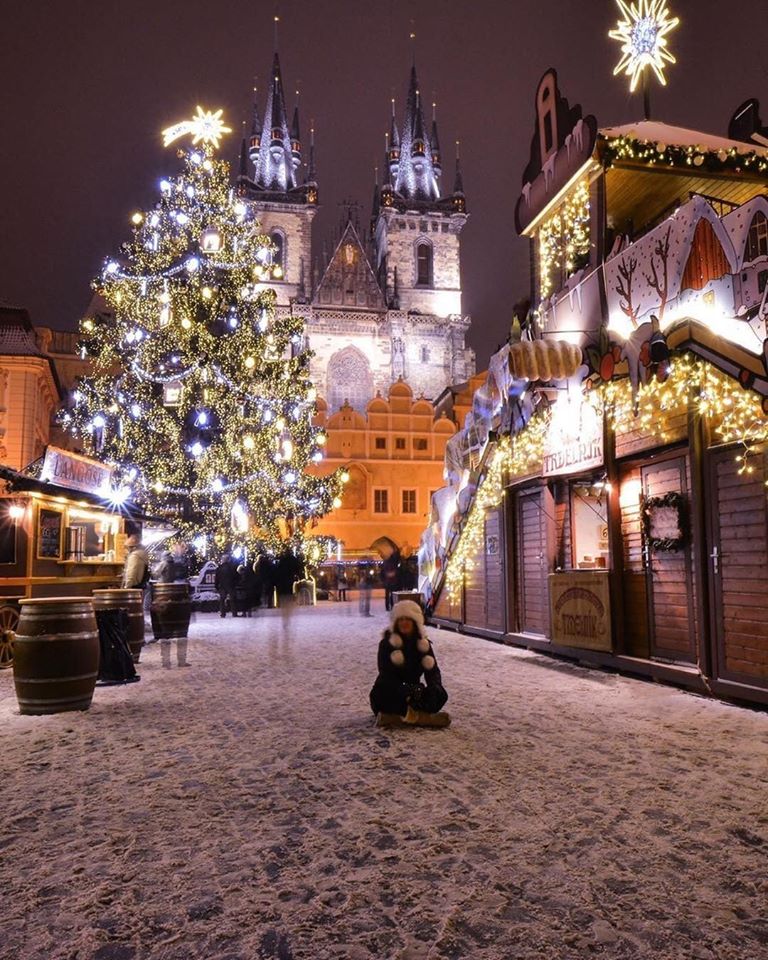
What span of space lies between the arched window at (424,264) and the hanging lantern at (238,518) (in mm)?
49056

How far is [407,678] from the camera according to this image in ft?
22.8

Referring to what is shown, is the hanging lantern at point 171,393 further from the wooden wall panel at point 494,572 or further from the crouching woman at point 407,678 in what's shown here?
the crouching woman at point 407,678

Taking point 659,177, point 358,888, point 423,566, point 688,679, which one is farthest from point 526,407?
point 358,888

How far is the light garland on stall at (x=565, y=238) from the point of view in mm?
12164

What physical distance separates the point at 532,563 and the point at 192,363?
486 inches

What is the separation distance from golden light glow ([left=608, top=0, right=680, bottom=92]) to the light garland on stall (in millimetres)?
2475

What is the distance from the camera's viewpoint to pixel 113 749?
604cm

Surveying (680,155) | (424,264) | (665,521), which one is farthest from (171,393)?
(424,264)

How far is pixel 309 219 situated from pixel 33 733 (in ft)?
213

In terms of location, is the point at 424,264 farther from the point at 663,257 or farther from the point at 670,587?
the point at 670,587

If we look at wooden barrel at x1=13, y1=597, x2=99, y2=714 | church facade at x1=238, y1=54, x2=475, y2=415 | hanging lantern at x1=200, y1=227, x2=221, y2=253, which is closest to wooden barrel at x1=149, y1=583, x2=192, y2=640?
wooden barrel at x1=13, y1=597, x2=99, y2=714

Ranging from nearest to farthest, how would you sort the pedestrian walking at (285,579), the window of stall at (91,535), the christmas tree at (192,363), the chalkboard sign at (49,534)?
the chalkboard sign at (49,534), the window of stall at (91,535), the pedestrian walking at (285,579), the christmas tree at (192,363)

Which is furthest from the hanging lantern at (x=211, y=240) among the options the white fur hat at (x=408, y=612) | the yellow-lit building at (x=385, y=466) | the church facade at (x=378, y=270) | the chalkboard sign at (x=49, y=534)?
the church facade at (x=378, y=270)

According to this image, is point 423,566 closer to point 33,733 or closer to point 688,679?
point 688,679
